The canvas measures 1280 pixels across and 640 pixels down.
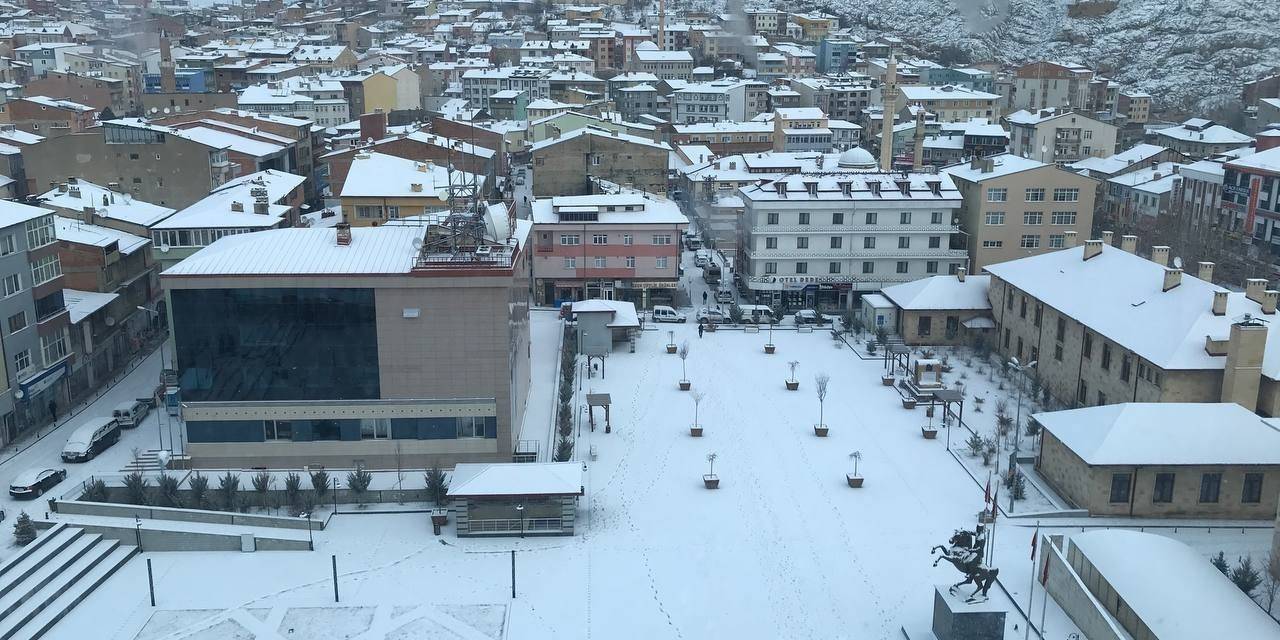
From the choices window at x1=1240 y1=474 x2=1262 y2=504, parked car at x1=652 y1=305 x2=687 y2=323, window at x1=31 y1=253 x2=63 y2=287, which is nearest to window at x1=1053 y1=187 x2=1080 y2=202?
parked car at x1=652 y1=305 x2=687 y2=323

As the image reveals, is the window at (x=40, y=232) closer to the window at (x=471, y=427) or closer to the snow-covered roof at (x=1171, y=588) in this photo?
the window at (x=471, y=427)

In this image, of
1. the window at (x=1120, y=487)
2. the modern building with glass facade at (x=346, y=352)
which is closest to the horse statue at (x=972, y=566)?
the window at (x=1120, y=487)

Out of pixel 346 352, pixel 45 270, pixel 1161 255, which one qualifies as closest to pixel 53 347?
pixel 45 270

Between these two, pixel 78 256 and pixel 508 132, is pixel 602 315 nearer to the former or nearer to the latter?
pixel 78 256

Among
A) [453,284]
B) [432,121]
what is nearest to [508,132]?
[432,121]

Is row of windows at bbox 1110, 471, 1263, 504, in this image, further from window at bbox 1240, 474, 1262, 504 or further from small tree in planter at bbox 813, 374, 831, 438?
small tree in planter at bbox 813, 374, 831, 438

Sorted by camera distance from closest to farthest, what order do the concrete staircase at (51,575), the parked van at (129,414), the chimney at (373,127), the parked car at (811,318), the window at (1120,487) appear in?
1. the concrete staircase at (51,575)
2. the window at (1120,487)
3. the parked van at (129,414)
4. the parked car at (811,318)
5. the chimney at (373,127)
